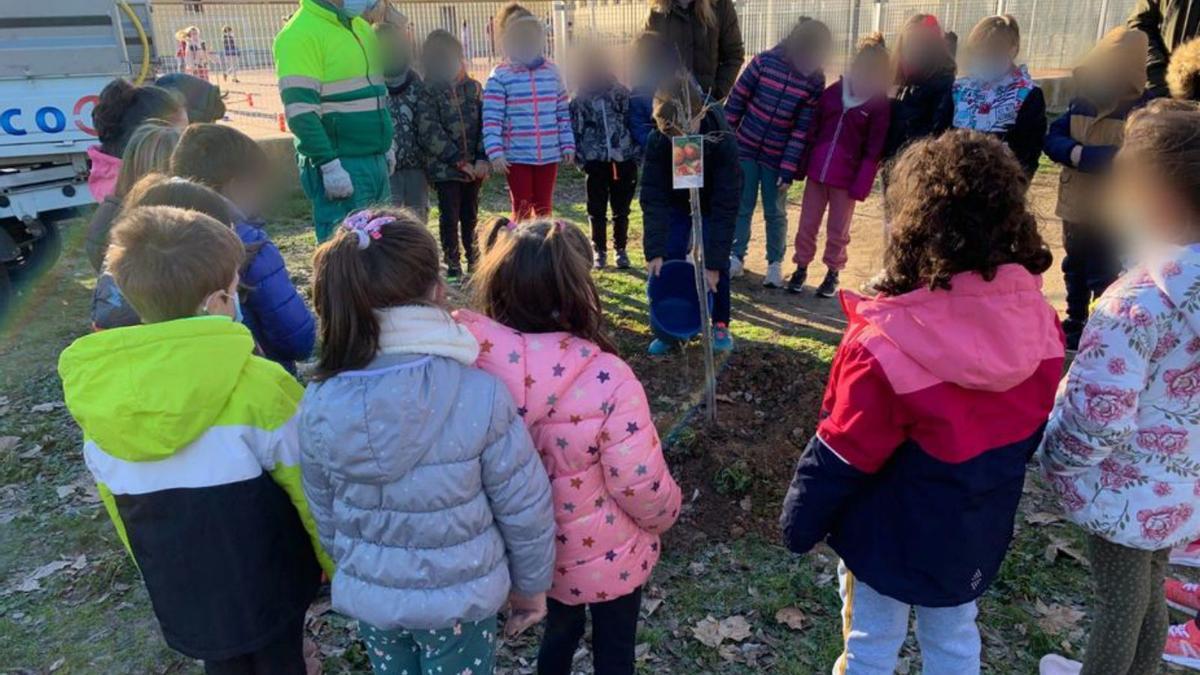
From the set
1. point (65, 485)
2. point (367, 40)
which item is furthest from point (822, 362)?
point (65, 485)

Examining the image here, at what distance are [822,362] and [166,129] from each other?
11.5 ft

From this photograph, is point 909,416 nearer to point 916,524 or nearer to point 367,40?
point 916,524

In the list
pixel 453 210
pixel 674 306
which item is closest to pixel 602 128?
pixel 453 210

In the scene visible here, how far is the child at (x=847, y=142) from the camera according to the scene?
5430 mm

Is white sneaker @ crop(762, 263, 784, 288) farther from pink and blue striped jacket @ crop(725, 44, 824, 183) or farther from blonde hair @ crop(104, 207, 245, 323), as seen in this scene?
blonde hair @ crop(104, 207, 245, 323)

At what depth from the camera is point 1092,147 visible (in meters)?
4.55

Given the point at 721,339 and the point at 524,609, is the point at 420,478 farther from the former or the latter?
the point at 721,339

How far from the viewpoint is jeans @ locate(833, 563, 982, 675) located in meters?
2.25

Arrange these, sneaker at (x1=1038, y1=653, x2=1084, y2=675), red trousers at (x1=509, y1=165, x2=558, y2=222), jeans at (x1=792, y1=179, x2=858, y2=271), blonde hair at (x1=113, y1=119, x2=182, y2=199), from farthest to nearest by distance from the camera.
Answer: red trousers at (x1=509, y1=165, x2=558, y2=222) → jeans at (x1=792, y1=179, x2=858, y2=271) → blonde hair at (x1=113, y1=119, x2=182, y2=199) → sneaker at (x1=1038, y1=653, x2=1084, y2=675)

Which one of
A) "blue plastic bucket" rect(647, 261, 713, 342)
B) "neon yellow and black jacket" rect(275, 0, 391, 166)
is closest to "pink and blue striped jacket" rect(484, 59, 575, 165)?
"neon yellow and black jacket" rect(275, 0, 391, 166)

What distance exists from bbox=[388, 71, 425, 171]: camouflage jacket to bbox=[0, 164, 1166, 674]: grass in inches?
94.5

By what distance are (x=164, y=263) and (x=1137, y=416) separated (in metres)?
2.48

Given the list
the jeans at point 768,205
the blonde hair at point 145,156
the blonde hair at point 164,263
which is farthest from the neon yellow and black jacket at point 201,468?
the jeans at point 768,205

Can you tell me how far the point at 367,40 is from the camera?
4.94 m
